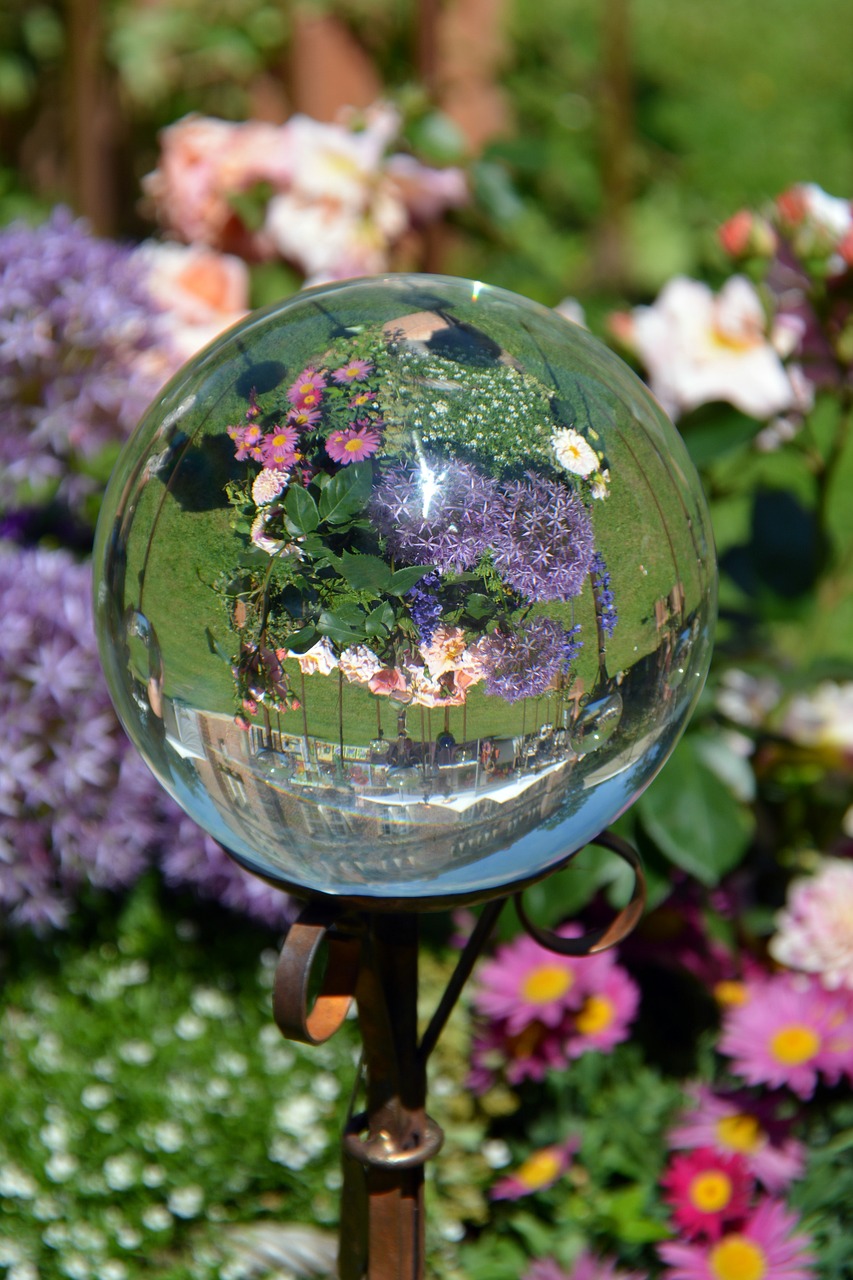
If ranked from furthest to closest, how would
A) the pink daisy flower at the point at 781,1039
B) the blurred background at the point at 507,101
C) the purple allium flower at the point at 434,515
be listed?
1. the blurred background at the point at 507,101
2. the pink daisy flower at the point at 781,1039
3. the purple allium flower at the point at 434,515

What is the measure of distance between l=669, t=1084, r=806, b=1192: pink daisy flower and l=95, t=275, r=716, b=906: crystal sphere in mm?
873

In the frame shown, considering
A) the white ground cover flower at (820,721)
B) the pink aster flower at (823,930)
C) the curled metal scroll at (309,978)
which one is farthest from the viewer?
the white ground cover flower at (820,721)

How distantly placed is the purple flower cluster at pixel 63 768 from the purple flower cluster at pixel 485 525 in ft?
3.58

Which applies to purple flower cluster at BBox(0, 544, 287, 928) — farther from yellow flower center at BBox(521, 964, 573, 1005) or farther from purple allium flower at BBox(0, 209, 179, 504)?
yellow flower center at BBox(521, 964, 573, 1005)

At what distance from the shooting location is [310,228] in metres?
2.55

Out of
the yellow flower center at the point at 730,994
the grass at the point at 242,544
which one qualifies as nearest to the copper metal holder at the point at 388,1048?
the grass at the point at 242,544

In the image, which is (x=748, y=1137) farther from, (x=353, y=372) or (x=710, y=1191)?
(x=353, y=372)

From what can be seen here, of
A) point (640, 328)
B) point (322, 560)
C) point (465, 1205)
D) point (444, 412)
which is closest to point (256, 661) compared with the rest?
point (322, 560)

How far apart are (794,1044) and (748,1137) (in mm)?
144

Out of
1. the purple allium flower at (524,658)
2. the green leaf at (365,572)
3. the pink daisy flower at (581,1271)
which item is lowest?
the pink daisy flower at (581,1271)

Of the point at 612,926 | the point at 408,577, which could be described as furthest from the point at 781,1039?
the point at 408,577

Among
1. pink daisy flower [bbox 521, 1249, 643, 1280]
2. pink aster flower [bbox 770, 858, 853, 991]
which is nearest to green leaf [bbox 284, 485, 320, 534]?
pink daisy flower [bbox 521, 1249, 643, 1280]

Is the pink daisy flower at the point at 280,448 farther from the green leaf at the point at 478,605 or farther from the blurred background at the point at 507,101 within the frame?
the blurred background at the point at 507,101

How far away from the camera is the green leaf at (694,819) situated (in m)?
1.66
